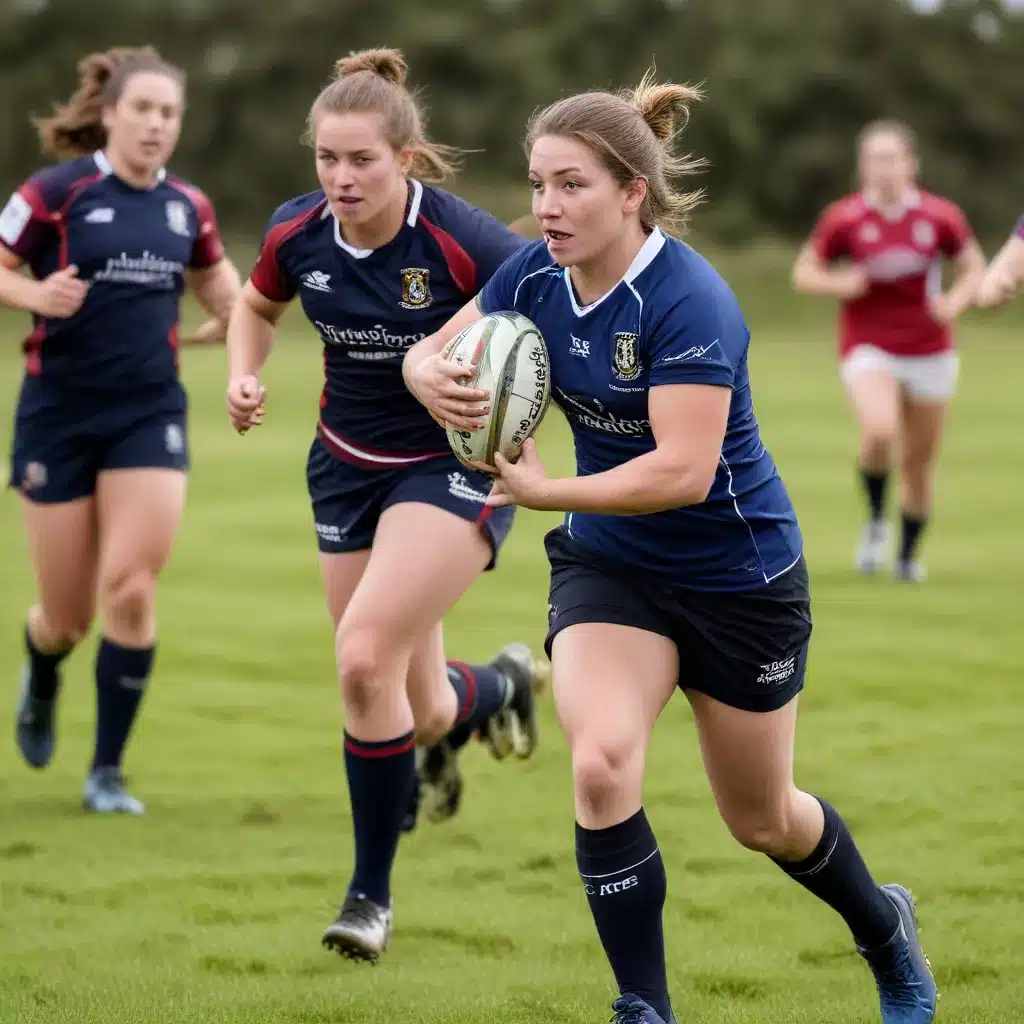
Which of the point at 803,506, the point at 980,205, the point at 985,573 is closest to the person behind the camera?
the point at 985,573

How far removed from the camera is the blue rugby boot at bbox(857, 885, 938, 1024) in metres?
4.27

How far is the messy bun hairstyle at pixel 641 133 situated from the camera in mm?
3916

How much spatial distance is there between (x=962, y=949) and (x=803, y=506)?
30.9ft

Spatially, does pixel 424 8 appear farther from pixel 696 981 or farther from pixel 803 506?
pixel 696 981

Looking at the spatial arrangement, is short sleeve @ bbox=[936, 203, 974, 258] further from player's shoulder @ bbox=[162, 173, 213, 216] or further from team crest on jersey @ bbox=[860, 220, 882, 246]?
player's shoulder @ bbox=[162, 173, 213, 216]

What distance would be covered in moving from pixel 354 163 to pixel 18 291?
1.73 meters

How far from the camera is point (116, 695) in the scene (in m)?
6.55

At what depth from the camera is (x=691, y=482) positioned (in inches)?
150

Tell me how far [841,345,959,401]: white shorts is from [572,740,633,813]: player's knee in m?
7.78

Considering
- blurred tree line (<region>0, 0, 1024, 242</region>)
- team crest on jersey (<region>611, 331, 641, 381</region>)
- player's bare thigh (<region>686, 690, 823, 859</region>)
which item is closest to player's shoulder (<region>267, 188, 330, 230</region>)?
team crest on jersey (<region>611, 331, 641, 381</region>)

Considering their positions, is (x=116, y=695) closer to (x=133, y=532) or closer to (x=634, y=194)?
(x=133, y=532)

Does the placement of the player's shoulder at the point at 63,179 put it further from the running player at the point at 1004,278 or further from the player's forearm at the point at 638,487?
the player's forearm at the point at 638,487

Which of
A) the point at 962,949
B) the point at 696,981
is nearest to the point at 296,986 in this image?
the point at 696,981

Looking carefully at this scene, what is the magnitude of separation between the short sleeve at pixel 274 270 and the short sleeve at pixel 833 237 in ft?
22.0
